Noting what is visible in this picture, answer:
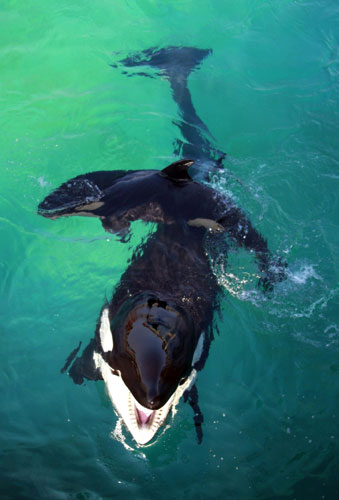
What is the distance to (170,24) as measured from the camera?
1284cm

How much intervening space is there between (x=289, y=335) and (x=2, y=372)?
4231 millimetres

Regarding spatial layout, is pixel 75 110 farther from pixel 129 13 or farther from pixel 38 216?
pixel 129 13

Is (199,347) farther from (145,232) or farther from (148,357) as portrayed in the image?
(145,232)

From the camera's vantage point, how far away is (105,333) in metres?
5.71

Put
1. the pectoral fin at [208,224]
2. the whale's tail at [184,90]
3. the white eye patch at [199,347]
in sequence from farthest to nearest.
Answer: the whale's tail at [184,90], the pectoral fin at [208,224], the white eye patch at [199,347]

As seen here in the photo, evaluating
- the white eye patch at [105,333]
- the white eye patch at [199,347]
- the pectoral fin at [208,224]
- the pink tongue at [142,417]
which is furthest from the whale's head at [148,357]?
the pectoral fin at [208,224]

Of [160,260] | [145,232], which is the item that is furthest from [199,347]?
[145,232]

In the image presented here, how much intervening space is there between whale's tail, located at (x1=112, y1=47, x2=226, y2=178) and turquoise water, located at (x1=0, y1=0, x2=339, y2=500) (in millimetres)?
254

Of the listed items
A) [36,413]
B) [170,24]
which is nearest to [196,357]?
[36,413]

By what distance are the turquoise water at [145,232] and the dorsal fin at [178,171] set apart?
117 centimetres

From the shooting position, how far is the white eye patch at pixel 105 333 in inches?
205

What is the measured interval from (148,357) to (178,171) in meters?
3.20

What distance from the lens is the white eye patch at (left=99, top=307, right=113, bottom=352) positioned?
5195 mm

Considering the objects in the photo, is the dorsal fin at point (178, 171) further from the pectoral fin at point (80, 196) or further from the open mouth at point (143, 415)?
the open mouth at point (143, 415)
